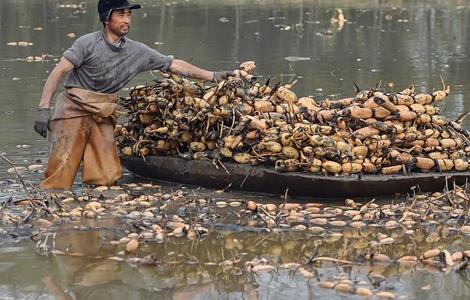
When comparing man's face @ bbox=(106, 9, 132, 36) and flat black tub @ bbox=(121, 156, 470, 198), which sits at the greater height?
man's face @ bbox=(106, 9, 132, 36)

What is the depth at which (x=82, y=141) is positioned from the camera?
8406 mm

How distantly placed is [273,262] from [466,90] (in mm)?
9250

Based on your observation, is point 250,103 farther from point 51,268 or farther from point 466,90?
point 466,90

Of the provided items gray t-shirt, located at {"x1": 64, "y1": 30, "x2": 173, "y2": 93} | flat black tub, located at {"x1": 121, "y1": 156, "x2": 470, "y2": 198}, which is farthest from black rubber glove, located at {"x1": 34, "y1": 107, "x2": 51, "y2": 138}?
flat black tub, located at {"x1": 121, "y1": 156, "x2": 470, "y2": 198}

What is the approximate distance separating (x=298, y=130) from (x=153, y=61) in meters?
1.68

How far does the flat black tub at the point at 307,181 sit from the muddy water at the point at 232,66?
26 centimetres

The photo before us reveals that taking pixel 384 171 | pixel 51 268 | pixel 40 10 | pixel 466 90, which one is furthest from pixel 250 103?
pixel 40 10

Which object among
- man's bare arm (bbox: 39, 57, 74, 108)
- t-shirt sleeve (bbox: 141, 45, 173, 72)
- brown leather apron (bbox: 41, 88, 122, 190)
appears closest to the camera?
man's bare arm (bbox: 39, 57, 74, 108)

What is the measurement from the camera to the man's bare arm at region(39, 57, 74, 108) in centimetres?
800

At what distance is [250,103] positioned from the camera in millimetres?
8234

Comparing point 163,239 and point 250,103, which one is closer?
point 163,239

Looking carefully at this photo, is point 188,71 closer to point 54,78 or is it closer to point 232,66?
point 54,78

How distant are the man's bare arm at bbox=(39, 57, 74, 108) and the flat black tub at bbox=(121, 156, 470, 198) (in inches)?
51.5

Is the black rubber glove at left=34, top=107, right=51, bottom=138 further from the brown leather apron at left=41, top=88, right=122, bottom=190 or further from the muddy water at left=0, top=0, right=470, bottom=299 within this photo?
the muddy water at left=0, top=0, right=470, bottom=299
